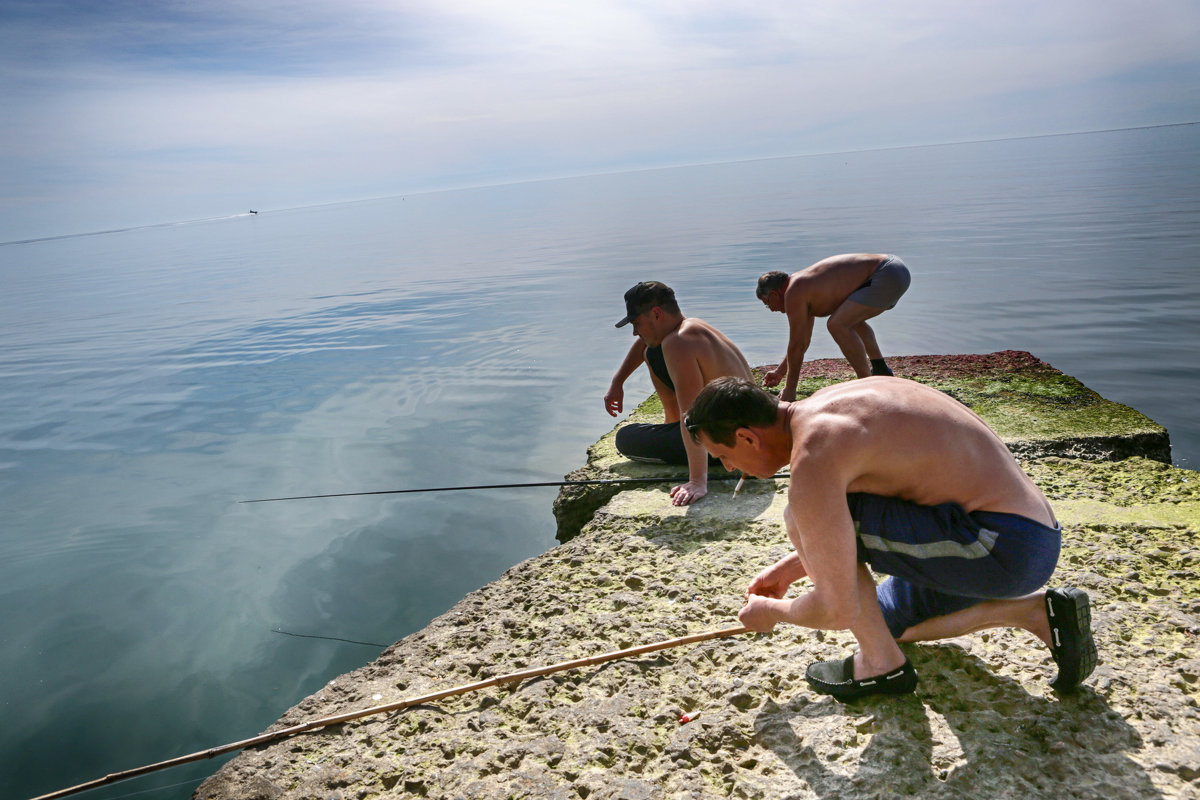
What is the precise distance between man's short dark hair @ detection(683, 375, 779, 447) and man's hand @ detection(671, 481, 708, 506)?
7.75 ft

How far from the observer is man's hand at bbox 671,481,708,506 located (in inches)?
184

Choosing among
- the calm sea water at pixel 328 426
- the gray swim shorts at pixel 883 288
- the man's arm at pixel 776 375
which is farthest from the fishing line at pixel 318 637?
the gray swim shorts at pixel 883 288

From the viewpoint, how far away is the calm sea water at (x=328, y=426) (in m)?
4.78

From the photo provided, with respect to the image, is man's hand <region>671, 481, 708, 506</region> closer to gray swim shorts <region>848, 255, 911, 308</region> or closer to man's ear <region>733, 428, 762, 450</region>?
man's ear <region>733, 428, 762, 450</region>

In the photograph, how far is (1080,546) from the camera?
11.5 feet

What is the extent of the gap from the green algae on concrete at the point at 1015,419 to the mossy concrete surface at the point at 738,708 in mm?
1233

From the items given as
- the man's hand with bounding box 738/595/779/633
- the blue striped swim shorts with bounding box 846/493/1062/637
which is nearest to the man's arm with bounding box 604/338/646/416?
the man's hand with bounding box 738/595/779/633

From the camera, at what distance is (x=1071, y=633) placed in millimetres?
2348

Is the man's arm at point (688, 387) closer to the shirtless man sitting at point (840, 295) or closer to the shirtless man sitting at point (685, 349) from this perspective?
the shirtless man sitting at point (685, 349)

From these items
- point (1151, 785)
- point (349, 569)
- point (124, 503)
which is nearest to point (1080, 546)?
point (1151, 785)

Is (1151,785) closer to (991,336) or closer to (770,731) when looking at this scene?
(770,731)

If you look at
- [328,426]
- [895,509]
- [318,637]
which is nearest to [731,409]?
[895,509]

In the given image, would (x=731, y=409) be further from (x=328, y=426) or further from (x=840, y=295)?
(x=328, y=426)

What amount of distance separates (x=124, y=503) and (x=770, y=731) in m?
7.67
